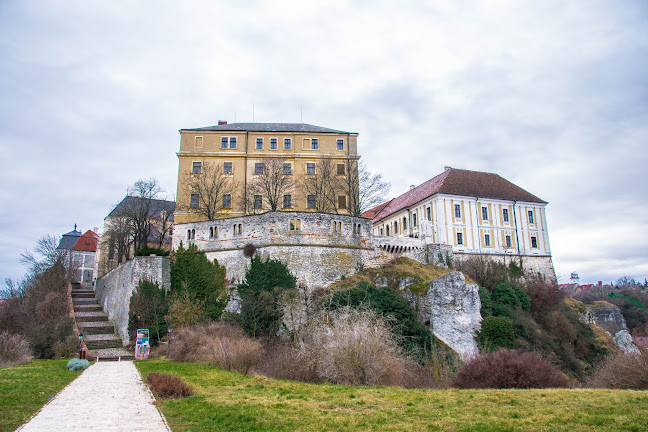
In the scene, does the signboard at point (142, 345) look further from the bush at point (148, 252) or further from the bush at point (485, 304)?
the bush at point (485, 304)

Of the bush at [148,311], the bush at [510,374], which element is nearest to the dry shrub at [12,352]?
the bush at [148,311]

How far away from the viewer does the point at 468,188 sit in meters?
44.0

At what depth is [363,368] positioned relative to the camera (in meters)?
16.3

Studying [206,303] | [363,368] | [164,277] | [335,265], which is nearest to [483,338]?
[335,265]

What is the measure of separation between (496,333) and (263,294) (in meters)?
15.4

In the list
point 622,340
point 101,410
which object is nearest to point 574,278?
point 622,340

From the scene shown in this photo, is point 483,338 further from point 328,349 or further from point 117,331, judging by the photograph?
point 117,331

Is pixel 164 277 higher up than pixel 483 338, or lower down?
higher up

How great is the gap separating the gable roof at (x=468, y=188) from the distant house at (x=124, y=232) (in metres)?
25.4

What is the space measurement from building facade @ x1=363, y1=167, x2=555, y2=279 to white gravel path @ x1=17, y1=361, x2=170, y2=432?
28772mm

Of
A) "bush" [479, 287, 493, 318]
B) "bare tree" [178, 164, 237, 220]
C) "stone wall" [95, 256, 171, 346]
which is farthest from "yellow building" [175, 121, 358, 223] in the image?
"bush" [479, 287, 493, 318]

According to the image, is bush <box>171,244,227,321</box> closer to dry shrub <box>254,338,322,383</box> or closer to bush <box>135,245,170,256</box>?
bush <box>135,245,170,256</box>

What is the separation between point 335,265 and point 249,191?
1331cm

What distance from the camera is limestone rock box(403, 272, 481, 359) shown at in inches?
1147
